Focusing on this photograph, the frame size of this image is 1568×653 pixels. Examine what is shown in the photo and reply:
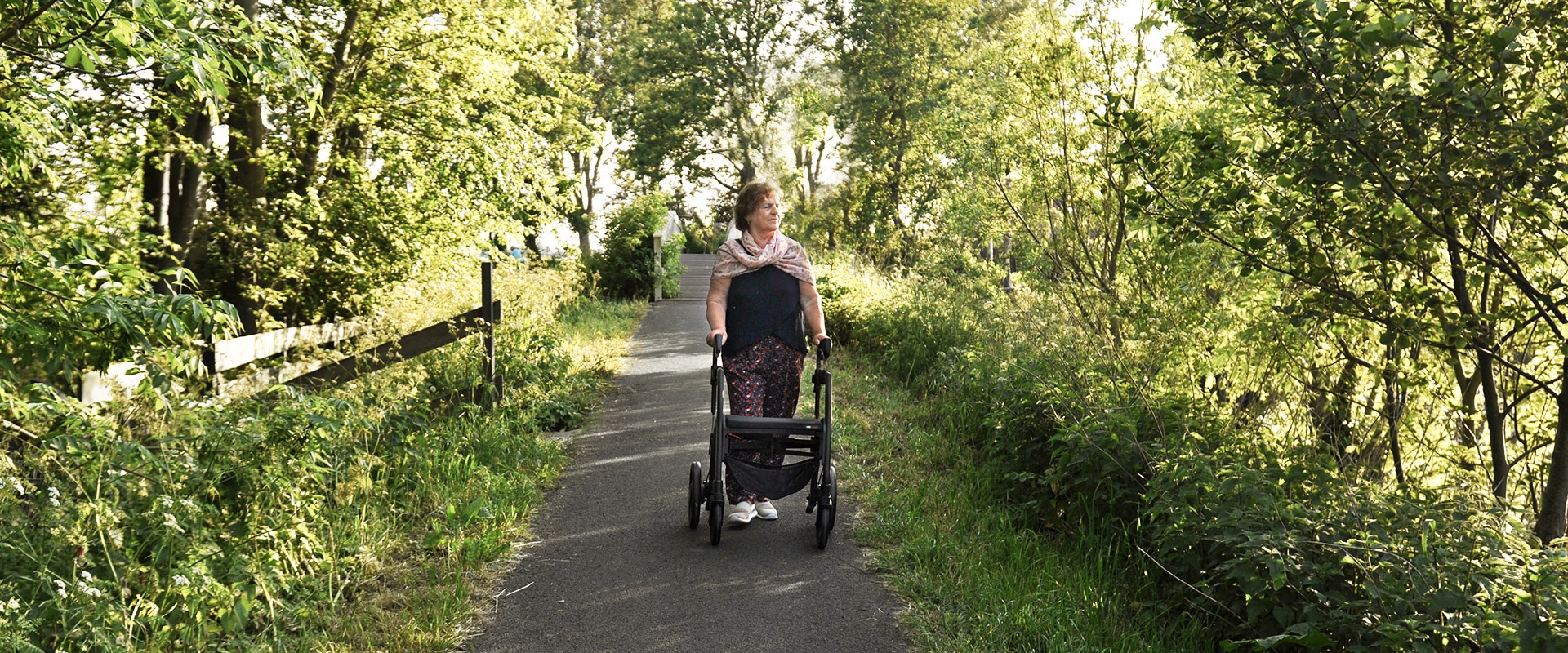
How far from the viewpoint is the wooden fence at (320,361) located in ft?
22.4

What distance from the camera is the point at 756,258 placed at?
5805 millimetres

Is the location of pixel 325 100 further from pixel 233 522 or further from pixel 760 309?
pixel 233 522

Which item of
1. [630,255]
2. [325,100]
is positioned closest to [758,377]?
[325,100]

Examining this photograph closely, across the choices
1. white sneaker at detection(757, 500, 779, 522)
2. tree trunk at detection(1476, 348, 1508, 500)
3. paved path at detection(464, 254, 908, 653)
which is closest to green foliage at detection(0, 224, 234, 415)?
paved path at detection(464, 254, 908, 653)

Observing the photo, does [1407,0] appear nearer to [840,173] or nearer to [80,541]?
[80,541]

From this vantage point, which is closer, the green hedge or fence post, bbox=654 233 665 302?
the green hedge

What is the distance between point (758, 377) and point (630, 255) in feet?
69.7

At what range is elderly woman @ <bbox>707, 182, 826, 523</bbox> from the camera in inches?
229

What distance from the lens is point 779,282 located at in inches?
232

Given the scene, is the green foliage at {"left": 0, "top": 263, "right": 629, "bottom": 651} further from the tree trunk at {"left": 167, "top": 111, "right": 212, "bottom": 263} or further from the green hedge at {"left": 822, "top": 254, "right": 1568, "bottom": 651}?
the tree trunk at {"left": 167, "top": 111, "right": 212, "bottom": 263}

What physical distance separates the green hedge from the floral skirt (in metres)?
1.51

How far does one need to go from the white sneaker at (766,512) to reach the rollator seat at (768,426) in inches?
34.0

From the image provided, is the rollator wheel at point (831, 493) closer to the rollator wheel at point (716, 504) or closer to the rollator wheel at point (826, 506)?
the rollator wheel at point (826, 506)


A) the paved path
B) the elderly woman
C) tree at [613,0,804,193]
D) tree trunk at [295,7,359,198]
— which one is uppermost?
tree at [613,0,804,193]
